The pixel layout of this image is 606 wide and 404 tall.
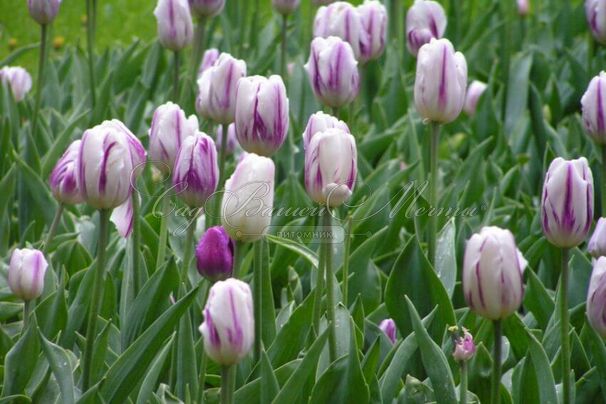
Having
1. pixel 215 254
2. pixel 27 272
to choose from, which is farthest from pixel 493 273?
pixel 27 272

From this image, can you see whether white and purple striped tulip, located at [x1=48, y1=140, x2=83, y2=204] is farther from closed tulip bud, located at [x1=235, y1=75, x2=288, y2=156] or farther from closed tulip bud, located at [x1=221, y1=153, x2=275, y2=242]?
closed tulip bud, located at [x1=221, y1=153, x2=275, y2=242]

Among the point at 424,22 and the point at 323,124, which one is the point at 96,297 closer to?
the point at 323,124

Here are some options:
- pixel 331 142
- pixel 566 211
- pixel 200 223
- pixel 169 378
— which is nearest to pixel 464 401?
pixel 566 211

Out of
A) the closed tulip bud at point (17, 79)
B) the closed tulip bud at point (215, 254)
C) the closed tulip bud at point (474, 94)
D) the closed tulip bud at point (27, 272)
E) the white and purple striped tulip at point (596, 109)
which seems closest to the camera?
the closed tulip bud at point (215, 254)

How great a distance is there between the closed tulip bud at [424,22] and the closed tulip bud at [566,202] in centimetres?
114

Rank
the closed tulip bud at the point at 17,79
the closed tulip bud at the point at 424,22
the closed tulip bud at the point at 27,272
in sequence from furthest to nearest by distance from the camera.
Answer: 1. the closed tulip bud at the point at 17,79
2. the closed tulip bud at the point at 424,22
3. the closed tulip bud at the point at 27,272

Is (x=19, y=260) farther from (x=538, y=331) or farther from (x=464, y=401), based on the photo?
(x=538, y=331)

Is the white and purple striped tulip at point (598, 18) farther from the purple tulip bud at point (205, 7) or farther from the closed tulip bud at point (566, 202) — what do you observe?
the closed tulip bud at point (566, 202)

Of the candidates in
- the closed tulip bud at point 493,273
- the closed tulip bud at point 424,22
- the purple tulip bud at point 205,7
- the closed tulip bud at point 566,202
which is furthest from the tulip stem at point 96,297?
the closed tulip bud at point 424,22

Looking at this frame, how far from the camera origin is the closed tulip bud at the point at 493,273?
135 cm

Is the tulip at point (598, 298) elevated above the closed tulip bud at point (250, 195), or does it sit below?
below

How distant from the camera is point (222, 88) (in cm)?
194

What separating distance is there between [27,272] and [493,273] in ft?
2.68

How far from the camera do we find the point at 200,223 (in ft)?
8.30
